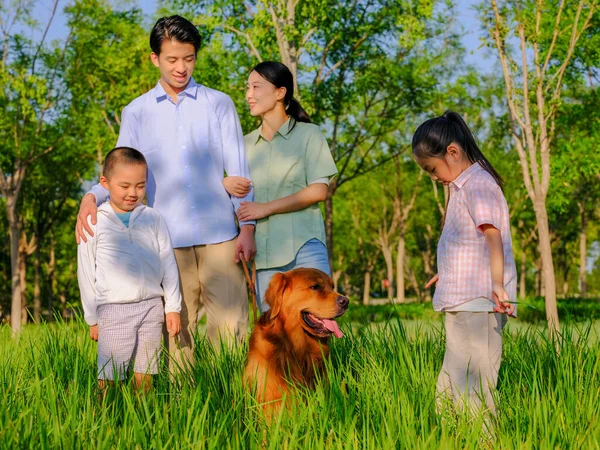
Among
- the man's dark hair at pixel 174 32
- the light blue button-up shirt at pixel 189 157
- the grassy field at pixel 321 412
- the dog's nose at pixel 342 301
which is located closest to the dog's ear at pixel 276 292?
the dog's nose at pixel 342 301

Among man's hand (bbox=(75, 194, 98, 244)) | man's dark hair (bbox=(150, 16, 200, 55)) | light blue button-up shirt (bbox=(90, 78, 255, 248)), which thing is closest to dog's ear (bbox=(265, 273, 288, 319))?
light blue button-up shirt (bbox=(90, 78, 255, 248))

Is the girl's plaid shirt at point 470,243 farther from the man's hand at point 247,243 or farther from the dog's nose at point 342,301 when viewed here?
the man's hand at point 247,243

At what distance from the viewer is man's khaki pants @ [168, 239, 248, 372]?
14.8 feet

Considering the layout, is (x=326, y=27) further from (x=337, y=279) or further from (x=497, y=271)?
(x=337, y=279)

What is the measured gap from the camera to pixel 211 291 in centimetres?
457

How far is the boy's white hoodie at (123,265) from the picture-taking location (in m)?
3.94

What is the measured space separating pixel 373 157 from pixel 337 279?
1593cm

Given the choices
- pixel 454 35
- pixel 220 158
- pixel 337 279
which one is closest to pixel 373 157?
pixel 454 35

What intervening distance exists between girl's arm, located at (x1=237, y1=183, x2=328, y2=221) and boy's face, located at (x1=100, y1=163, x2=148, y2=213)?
0.67m

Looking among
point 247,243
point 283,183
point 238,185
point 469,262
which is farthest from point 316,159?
point 469,262

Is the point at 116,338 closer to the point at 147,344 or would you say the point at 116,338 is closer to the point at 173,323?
the point at 147,344

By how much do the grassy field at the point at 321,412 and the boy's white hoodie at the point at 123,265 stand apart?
1.56 feet

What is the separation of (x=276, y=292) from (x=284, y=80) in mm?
1422

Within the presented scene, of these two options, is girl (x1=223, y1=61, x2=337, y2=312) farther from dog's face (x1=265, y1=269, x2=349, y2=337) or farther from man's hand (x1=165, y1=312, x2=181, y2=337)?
→ man's hand (x1=165, y1=312, x2=181, y2=337)
